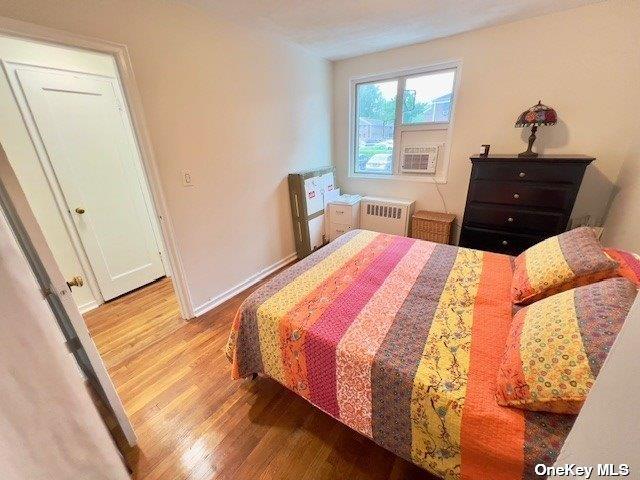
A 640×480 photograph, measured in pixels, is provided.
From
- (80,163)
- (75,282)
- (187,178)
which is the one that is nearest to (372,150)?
(187,178)

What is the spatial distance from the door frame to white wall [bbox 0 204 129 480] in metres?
1.15

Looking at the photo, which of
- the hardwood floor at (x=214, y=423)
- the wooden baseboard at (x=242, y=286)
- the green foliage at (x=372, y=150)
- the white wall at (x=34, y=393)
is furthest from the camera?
the green foliage at (x=372, y=150)

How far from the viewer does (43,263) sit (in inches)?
35.2

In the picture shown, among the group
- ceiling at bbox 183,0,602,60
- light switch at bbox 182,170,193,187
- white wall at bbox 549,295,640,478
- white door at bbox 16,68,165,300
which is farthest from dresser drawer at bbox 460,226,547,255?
white door at bbox 16,68,165,300

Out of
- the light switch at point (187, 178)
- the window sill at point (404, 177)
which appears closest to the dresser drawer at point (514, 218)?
the window sill at point (404, 177)

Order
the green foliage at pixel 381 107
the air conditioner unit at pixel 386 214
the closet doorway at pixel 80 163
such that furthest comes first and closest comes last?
the air conditioner unit at pixel 386 214 < the green foliage at pixel 381 107 < the closet doorway at pixel 80 163

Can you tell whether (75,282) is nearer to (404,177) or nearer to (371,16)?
(371,16)

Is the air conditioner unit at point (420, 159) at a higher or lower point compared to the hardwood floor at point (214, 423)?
higher

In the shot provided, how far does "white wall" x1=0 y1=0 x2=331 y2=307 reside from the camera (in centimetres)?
156

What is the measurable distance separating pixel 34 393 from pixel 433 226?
3150 millimetres

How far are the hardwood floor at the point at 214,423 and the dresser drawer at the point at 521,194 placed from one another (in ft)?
7.23

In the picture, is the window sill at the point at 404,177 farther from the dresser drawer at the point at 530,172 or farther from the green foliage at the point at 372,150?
the dresser drawer at the point at 530,172

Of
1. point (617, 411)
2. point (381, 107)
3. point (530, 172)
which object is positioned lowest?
point (617, 411)

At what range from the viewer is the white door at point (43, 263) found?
81 centimetres
